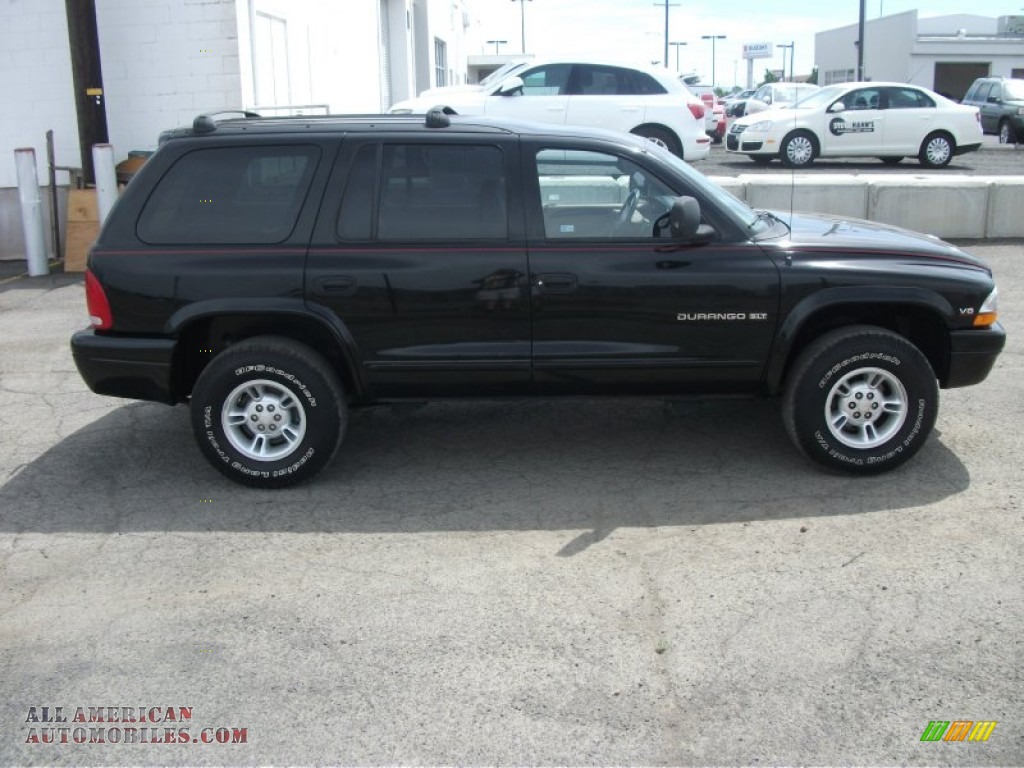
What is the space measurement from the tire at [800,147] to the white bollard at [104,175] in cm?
1304

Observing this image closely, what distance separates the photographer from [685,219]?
5168 millimetres

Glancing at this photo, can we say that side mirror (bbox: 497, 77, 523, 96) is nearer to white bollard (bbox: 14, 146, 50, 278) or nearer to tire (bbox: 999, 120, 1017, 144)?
white bollard (bbox: 14, 146, 50, 278)

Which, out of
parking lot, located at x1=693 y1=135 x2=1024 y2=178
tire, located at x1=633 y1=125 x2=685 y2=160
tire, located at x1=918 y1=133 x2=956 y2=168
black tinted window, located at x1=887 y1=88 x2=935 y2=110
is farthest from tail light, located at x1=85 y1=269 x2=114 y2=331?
tire, located at x1=918 y1=133 x2=956 y2=168

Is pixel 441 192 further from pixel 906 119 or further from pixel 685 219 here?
pixel 906 119

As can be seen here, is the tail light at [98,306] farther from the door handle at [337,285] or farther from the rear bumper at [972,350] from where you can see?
the rear bumper at [972,350]

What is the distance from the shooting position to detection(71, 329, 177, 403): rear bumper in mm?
5387

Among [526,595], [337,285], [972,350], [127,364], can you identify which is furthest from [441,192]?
[972,350]

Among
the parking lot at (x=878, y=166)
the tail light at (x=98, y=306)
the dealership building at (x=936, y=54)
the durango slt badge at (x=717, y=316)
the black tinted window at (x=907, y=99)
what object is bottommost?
the parking lot at (x=878, y=166)

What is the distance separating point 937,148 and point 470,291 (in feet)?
58.7

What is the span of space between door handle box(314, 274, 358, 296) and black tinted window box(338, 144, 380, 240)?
0.68ft

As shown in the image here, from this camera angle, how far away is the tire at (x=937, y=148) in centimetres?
2061

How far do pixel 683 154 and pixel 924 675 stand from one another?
13.6 meters

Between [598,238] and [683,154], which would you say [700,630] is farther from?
[683,154]

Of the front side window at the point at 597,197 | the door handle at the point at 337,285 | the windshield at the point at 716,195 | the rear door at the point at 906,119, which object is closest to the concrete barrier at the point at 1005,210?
the windshield at the point at 716,195
